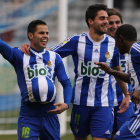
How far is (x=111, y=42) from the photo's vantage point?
5.77 m

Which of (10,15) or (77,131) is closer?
(77,131)

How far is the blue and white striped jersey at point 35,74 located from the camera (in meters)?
4.86

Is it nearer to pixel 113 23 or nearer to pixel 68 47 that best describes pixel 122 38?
pixel 68 47

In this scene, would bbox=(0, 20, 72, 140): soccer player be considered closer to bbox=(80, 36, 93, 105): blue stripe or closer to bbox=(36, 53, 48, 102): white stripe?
bbox=(36, 53, 48, 102): white stripe

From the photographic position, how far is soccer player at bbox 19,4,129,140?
18.3ft

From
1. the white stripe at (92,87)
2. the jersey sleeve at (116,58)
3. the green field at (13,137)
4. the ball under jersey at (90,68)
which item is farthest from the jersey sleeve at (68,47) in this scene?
the green field at (13,137)

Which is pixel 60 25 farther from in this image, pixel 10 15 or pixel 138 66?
pixel 138 66

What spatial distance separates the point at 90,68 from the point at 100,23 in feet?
2.13

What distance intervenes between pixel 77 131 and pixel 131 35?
72.3 inches

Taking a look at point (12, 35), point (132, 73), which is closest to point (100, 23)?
point (132, 73)

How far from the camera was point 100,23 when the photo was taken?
5.68 metres

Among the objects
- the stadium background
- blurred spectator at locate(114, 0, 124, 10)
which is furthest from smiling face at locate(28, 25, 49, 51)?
blurred spectator at locate(114, 0, 124, 10)

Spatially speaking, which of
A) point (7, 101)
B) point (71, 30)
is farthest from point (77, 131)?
point (71, 30)

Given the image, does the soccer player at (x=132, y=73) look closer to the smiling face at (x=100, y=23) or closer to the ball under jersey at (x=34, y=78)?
the ball under jersey at (x=34, y=78)
